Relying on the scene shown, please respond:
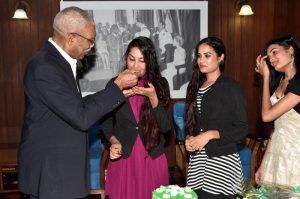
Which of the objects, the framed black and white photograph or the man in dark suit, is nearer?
the man in dark suit

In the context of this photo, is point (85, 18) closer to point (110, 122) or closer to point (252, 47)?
point (110, 122)

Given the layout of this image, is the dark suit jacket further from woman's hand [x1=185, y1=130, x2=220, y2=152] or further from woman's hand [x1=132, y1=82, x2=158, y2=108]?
woman's hand [x1=185, y1=130, x2=220, y2=152]

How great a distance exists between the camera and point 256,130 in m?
5.04

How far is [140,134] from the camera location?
2363mm

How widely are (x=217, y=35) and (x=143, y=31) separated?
105cm

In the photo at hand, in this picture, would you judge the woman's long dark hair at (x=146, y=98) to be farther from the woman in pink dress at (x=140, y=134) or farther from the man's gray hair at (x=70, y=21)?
→ the man's gray hair at (x=70, y=21)

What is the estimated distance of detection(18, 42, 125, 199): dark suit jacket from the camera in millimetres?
1655

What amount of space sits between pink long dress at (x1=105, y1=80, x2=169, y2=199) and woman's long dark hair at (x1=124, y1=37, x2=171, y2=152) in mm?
45

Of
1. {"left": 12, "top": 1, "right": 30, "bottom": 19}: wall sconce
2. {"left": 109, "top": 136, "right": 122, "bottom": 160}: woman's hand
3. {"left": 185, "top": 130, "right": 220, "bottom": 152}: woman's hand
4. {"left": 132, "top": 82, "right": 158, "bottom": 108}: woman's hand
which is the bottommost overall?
{"left": 109, "top": 136, "right": 122, "bottom": 160}: woman's hand

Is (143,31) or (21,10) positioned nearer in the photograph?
(21,10)

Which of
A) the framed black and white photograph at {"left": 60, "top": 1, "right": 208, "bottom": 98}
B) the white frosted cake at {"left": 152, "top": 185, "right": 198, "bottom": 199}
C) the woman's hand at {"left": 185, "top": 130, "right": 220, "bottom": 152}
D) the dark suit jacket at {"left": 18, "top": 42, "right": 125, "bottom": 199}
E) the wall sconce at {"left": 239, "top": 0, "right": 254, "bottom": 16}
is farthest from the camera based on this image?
the framed black and white photograph at {"left": 60, "top": 1, "right": 208, "bottom": 98}

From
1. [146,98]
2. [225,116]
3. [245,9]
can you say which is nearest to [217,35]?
[245,9]

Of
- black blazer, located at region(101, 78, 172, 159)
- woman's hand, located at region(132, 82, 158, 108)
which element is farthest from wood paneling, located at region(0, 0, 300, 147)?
woman's hand, located at region(132, 82, 158, 108)

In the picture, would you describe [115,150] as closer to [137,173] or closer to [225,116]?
[137,173]
